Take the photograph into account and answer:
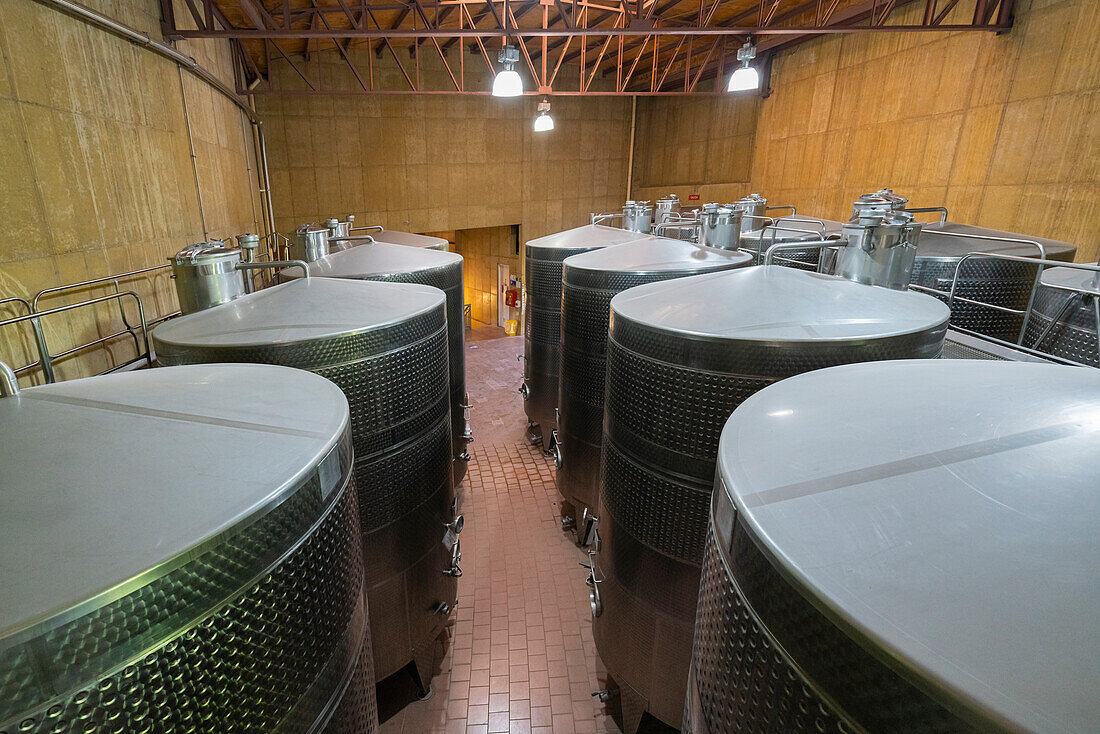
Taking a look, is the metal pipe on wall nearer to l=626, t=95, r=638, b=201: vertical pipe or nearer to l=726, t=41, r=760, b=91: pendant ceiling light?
l=626, t=95, r=638, b=201: vertical pipe

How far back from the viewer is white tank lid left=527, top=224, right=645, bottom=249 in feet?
23.0

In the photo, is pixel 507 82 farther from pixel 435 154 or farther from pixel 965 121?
pixel 435 154

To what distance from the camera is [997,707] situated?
0.78 meters

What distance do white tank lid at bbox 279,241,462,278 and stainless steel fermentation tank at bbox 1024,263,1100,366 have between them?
197 inches

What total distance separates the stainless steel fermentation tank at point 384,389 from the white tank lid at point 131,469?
29.5 inches

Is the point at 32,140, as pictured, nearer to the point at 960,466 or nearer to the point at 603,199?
the point at 960,466

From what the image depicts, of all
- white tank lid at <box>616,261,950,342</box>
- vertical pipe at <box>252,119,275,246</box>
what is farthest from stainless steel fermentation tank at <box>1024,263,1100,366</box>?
vertical pipe at <box>252,119,275,246</box>

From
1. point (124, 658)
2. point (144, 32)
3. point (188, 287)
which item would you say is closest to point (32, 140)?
point (188, 287)

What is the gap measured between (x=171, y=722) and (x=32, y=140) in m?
4.92

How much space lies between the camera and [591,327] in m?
5.28

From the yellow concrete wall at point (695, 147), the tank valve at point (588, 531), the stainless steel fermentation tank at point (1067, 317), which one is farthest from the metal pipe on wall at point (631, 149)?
the stainless steel fermentation tank at point (1067, 317)

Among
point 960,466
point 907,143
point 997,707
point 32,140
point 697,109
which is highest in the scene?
point 697,109

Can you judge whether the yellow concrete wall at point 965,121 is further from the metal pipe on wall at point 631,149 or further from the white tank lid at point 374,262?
the white tank lid at point 374,262

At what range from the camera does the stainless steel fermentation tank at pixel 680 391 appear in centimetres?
259
